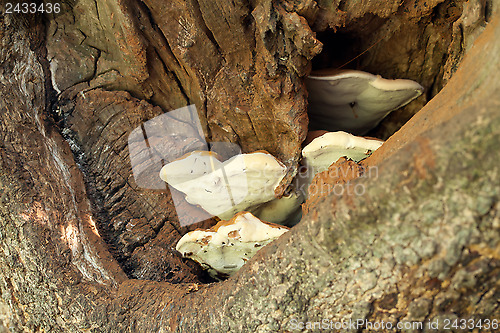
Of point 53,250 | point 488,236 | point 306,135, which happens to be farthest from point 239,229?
point 488,236

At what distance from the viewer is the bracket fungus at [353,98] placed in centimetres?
209

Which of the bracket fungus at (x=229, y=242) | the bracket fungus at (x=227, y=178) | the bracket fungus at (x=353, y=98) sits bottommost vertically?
the bracket fungus at (x=229, y=242)

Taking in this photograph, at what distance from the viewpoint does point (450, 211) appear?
1.08m

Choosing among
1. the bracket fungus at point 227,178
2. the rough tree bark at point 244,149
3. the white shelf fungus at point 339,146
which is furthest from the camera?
the bracket fungus at point 227,178

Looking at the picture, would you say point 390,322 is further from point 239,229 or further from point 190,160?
point 190,160

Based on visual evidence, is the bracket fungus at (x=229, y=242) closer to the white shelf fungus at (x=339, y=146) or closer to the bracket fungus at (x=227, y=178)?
the bracket fungus at (x=227, y=178)

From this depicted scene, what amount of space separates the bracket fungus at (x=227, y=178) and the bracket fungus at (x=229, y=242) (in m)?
0.16

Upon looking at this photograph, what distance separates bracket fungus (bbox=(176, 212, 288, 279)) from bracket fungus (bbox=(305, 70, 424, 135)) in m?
0.90

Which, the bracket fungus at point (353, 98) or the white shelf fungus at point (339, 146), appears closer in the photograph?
the white shelf fungus at point (339, 146)

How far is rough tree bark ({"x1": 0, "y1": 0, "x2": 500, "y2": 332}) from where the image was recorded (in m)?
1.13

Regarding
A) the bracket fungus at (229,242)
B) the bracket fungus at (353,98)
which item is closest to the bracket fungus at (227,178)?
the bracket fungus at (229,242)

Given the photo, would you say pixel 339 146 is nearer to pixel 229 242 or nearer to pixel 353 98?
pixel 353 98

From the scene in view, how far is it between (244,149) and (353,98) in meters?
0.80

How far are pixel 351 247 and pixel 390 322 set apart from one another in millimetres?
338
